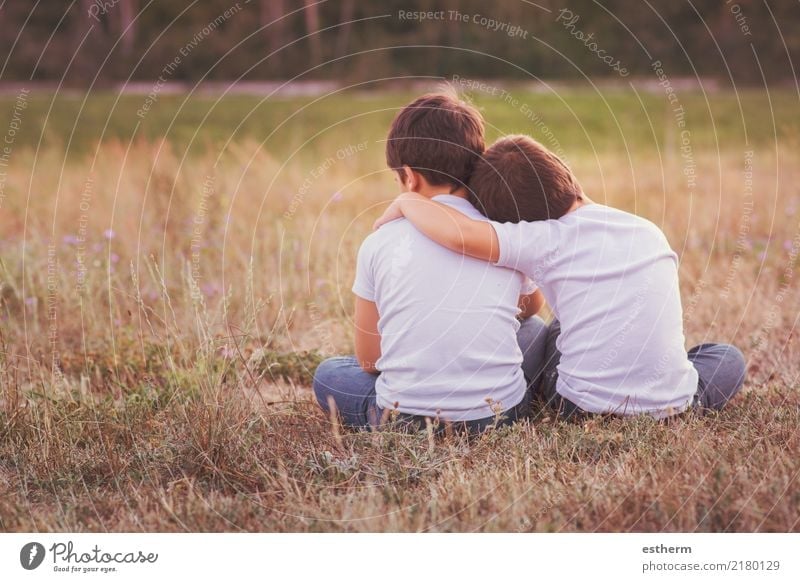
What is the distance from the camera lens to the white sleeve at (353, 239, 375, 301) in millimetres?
2762

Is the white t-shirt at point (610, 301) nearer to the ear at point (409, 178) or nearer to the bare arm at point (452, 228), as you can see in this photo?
the bare arm at point (452, 228)

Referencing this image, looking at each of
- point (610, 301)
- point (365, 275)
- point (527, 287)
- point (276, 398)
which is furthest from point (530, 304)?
point (276, 398)

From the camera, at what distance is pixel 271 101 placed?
61.1 ft

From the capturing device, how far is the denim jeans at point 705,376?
9.90 ft

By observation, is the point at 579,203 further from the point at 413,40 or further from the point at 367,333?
the point at 413,40

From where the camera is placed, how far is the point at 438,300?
8.78 ft

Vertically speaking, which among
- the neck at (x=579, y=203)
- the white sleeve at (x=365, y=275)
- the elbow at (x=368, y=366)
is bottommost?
the elbow at (x=368, y=366)

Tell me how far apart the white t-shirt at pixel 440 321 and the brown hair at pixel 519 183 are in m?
0.08

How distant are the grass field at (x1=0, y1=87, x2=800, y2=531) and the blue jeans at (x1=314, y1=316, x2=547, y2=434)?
83 mm

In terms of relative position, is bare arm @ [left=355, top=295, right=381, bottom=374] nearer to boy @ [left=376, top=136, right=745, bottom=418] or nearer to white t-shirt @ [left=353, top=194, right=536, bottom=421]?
white t-shirt @ [left=353, top=194, right=536, bottom=421]

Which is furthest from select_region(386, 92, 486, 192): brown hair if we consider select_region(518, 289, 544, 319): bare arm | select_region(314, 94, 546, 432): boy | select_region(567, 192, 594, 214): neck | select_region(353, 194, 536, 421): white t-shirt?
select_region(518, 289, 544, 319): bare arm

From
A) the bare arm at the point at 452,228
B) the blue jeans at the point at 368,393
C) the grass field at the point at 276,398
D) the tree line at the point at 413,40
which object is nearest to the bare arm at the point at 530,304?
the blue jeans at the point at 368,393

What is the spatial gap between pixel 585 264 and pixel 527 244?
210 mm

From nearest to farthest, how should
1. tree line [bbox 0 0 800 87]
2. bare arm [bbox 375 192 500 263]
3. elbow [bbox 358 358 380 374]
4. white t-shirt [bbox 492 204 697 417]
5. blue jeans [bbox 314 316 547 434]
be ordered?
1. bare arm [bbox 375 192 500 263]
2. white t-shirt [bbox 492 204 697 417]
3. blue jeans [bbox 314 316 547 434]
4. elbow [bbox 358 358 380 374]
5. tree line [bbox 0 0 800 87]
